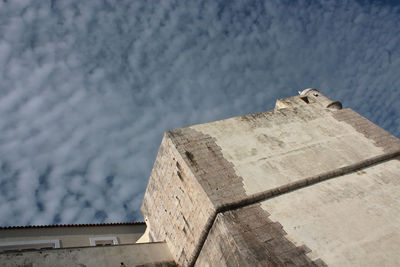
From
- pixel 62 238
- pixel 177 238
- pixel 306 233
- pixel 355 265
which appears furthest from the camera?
pixel 62 238

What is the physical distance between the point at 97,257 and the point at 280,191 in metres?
4.77

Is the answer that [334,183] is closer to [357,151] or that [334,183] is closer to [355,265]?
[357,151]

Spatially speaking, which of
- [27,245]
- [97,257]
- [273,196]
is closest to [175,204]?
[97,257]

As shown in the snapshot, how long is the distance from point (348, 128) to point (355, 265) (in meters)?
4.49

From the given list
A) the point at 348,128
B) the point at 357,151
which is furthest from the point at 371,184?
the point at 348,128

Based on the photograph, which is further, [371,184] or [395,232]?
[371,184]

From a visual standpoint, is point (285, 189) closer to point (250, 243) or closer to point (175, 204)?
point (250, 243)

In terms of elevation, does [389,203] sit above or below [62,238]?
above

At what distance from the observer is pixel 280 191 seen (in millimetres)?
6523

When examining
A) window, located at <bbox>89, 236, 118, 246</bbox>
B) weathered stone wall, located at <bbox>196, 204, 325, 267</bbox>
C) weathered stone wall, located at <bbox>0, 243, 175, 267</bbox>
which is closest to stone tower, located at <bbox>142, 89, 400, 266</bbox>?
weathered stone wall, located at <bbox>196, 204, 325, 267</bbox>

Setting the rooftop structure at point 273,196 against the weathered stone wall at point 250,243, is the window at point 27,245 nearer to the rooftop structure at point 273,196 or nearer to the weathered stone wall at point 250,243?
the rooftop structure at point 273,196

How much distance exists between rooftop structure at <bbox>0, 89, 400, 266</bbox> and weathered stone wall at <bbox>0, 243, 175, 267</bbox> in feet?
0.08

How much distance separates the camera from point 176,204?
7527mm

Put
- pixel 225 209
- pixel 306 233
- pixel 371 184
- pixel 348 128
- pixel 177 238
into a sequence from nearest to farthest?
pixel 306 233 → pixel 225 209 → pixel 371 184 → pixel 177 238 → pixel 348 128
